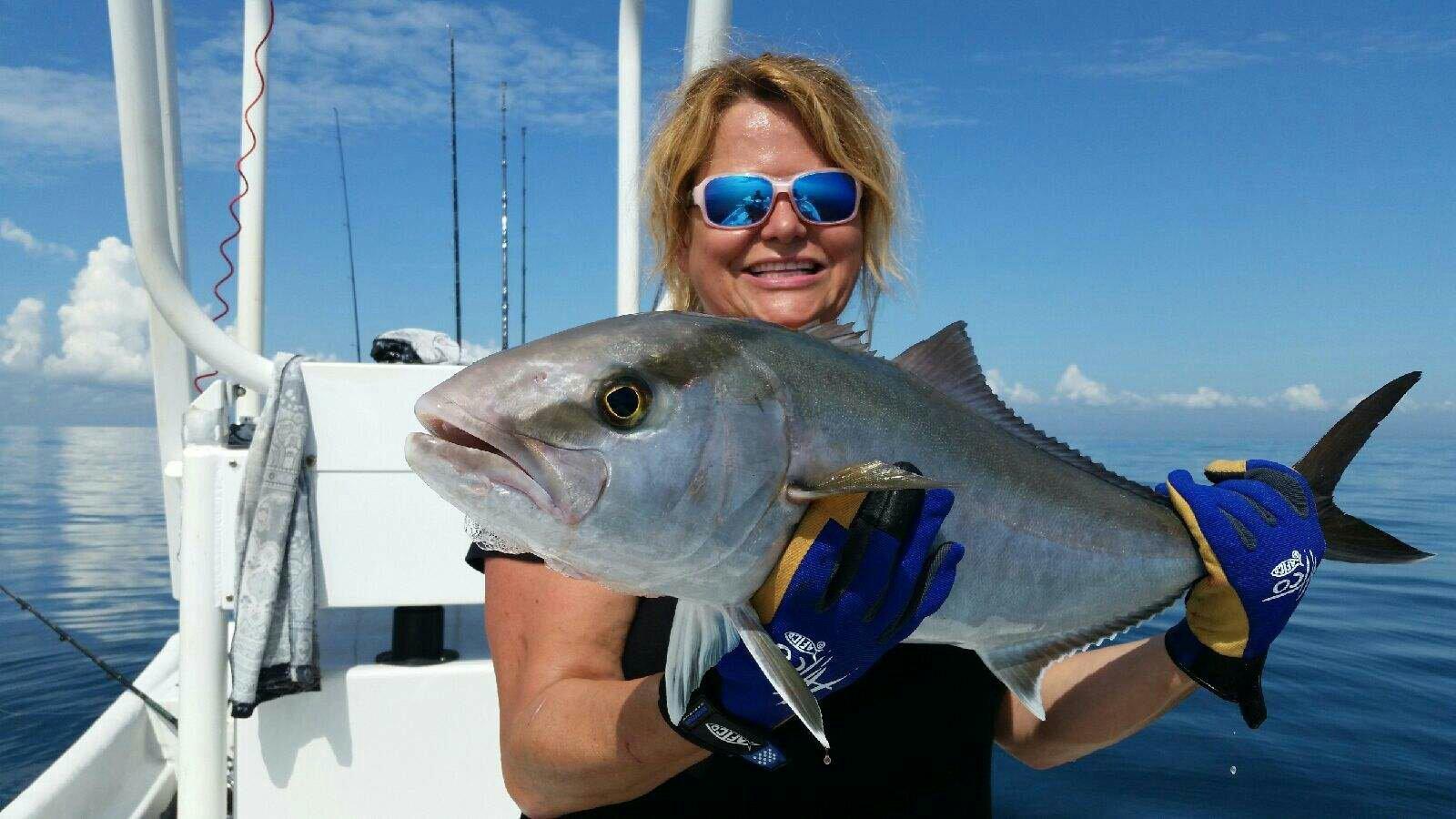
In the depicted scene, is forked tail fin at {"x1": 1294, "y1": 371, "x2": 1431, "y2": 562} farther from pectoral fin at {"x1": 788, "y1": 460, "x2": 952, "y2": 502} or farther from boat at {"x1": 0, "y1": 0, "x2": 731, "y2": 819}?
boat at {"x1": 0, "y1": 0, "x2": 731, "y2": 819}

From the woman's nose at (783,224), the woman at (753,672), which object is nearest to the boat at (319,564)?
the woman at (753,672)

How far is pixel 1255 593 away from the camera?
1.93m

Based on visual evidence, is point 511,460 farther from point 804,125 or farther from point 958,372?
point 804,125

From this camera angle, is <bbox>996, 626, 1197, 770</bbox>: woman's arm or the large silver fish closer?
the large silver fish

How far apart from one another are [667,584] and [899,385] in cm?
57

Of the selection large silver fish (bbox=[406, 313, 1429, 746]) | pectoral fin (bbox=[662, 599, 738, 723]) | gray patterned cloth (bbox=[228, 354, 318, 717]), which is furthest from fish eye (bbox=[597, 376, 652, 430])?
gray patterned cloth (bbox=[228, 354, 318, 717])

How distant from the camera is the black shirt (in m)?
1.97

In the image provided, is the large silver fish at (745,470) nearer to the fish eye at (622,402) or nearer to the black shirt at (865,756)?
the fish eye at (622,402)

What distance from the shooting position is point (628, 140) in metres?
3.96

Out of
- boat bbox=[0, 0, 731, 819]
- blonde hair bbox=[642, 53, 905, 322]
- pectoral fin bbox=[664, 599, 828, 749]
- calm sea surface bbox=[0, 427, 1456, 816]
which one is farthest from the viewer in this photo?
calm sea surface bbox=[0, 427, 1456, 816]

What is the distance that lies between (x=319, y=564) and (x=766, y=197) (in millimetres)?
1950

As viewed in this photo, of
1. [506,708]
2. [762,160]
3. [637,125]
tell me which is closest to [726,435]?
[506,708]

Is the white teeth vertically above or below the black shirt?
above

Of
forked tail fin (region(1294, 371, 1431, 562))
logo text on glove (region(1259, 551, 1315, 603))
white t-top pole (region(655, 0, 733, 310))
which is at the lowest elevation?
logo text on glove (region(1259, 551, 1315, 603))
